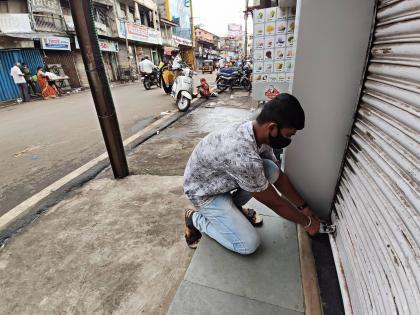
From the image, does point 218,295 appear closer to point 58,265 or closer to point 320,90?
point 58,265

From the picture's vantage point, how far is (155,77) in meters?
13.1

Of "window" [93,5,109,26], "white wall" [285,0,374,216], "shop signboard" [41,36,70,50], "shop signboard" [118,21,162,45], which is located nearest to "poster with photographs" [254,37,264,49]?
"white wall" [285,0,374,216]

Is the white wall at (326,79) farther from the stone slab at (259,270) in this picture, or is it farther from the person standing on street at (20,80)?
the person standing on street at (20,80)

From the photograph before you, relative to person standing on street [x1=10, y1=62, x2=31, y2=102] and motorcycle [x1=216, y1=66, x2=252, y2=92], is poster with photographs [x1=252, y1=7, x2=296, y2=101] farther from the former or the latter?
person standing on street [x1=10, y1=62, x2=31, y2=102]

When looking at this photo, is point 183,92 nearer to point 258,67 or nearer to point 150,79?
point 258,67

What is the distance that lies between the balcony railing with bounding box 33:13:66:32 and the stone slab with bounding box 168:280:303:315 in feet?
54.1

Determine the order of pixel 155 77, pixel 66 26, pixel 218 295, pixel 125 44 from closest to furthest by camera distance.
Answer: pixel 218 295
pixel 155 77
pixel 66 26
pixel 125 44

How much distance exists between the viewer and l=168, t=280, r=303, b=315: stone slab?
144cm

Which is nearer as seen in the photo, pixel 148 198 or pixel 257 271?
pixel 257 271

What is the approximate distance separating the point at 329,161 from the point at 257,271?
36.9 inches

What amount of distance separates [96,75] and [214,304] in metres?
2.48

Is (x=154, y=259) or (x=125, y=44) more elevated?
(x=125, y=44)

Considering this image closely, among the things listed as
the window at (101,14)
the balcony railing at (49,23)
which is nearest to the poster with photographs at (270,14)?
the balcony railing at (49,23)

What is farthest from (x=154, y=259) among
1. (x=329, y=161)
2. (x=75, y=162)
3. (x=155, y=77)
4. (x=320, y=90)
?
(x=155, y=77)
